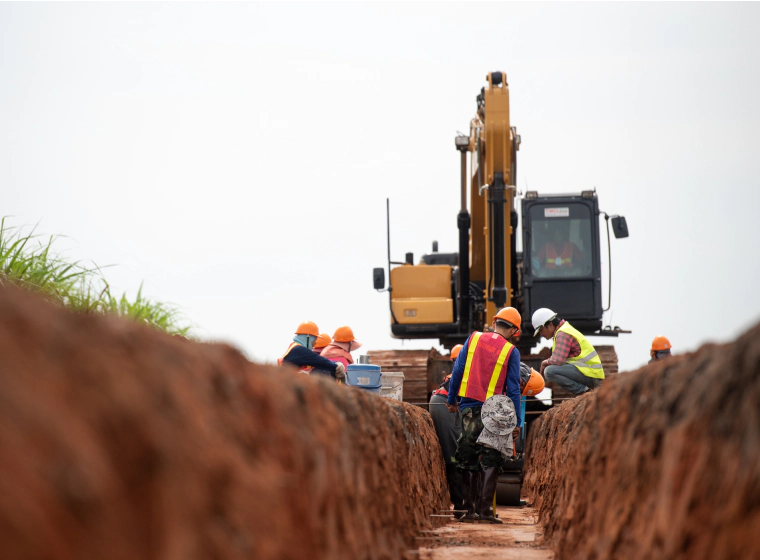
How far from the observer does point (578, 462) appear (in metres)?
6.76

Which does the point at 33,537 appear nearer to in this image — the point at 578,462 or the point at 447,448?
the point at 578,462

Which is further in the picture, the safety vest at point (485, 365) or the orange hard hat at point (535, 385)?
the orange hard hat at point (535, 385)

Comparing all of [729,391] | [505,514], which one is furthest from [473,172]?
[729,391]

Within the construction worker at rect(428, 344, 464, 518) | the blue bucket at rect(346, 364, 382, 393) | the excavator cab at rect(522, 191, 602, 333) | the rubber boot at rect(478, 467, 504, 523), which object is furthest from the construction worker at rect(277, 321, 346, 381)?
the excavator cab at rect(522, 191, 602, 333)

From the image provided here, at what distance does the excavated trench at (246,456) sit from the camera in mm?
2223

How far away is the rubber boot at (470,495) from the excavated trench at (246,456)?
3.98m

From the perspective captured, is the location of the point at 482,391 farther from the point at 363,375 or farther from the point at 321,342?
the point at 321,342

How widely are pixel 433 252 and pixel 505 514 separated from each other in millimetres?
11524

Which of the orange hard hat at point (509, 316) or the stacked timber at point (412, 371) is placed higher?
the orange hard hat at point (509, 316)

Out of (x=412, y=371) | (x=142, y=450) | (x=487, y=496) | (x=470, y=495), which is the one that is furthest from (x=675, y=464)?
(x=412, y=371)

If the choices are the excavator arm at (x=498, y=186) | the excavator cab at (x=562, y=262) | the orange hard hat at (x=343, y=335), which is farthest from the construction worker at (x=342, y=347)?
the excavator cab at (x=562, y=262)

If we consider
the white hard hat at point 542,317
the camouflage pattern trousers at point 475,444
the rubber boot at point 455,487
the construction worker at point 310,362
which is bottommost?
the rubber boot at point 455,487

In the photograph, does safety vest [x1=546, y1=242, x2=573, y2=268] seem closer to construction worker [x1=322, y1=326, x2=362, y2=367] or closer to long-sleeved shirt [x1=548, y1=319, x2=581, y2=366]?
long-sleeved shirt [x1=548, y1=319, x2=581, y2=366]

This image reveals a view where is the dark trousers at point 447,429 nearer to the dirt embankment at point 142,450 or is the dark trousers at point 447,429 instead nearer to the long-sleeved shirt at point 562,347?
the long-sleeved shirt at point 562,347
